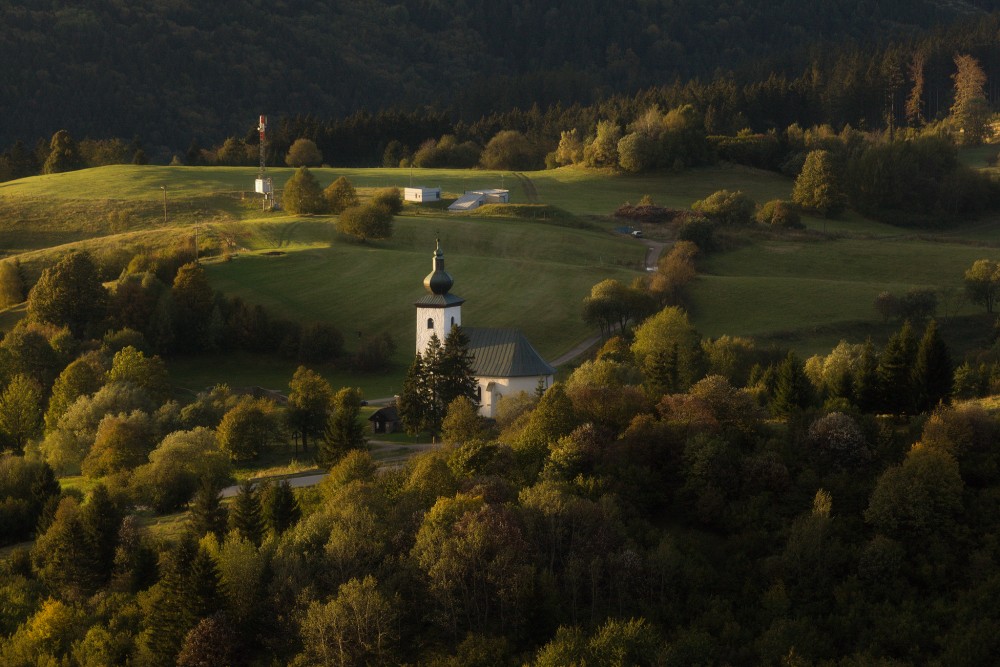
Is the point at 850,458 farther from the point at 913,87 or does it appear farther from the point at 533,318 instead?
the point at 913,87

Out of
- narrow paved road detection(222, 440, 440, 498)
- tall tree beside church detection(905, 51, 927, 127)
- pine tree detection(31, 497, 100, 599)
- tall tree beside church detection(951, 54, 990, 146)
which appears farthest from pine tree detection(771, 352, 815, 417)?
tall tree beside church detection(905, 51, 927, 127)

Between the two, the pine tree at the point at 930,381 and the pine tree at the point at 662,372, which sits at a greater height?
the pine tree at the point at 930,381

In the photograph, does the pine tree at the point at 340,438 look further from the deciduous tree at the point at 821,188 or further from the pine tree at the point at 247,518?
the deciduous tree at the point at 821,188

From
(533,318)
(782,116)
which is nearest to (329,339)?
(533,318)

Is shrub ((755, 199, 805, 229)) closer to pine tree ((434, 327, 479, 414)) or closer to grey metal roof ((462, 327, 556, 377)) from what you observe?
grey metal roof ((462, 327, 556, 377))

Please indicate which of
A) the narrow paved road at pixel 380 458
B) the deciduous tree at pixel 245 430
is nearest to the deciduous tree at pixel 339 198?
the deciduous tree at pixel 245 430

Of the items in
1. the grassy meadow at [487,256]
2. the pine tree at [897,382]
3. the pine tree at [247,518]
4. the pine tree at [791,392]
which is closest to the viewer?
the pine tree at [247,518]
